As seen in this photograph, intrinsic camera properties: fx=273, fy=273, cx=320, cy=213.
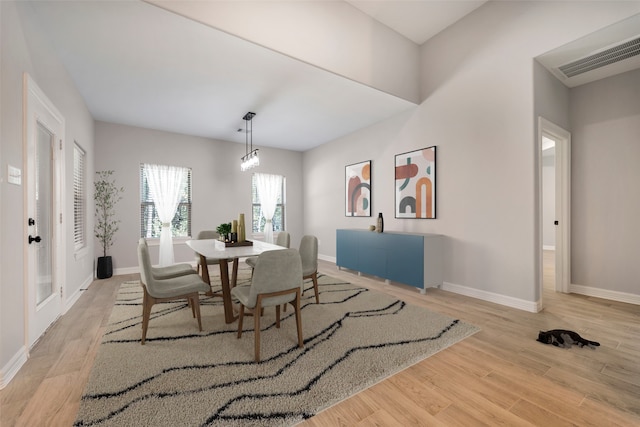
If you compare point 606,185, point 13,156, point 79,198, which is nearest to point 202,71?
point 13,156

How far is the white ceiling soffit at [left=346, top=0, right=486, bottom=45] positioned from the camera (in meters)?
3.47

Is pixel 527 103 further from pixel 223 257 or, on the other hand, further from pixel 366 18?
pixel 223 257

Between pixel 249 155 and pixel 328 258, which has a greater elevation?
pixel 249 155

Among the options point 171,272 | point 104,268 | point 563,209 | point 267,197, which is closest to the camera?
point 171,272

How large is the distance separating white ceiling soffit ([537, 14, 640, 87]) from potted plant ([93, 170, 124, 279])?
6588 millimetres

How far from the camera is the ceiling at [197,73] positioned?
98.3 inches

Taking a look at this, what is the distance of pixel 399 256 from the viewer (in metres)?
3.96

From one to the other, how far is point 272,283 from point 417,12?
3920mm

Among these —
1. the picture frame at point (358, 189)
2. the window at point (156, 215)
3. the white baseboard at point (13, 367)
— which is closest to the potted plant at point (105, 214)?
the window at point (156, 215)

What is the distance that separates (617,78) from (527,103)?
1.43 metres

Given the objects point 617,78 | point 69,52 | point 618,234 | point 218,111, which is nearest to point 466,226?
point 618,234

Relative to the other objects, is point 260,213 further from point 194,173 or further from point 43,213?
point 43,213

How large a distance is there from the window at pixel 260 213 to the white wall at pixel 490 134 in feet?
11.0

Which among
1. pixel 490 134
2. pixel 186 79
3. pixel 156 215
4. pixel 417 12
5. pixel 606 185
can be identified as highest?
pixel 417 12
